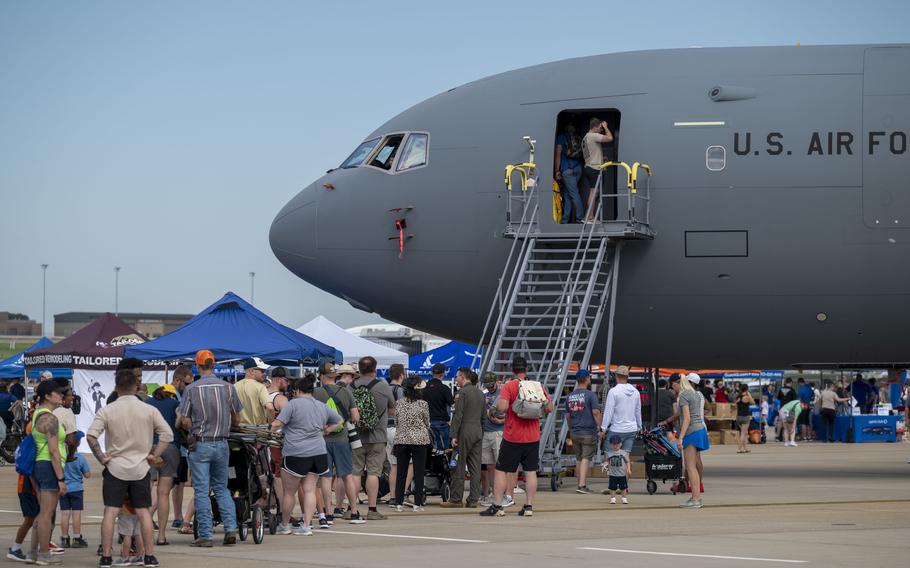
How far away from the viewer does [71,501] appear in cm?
1350

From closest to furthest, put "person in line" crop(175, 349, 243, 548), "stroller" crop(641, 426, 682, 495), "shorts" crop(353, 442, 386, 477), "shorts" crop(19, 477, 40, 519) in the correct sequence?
"shorts" crop(19, 477, 40, 519), "person in line" crop(175, 349, 243, 548), "shorts" crop(353, 442, 386, 477), "stroller" crop(641, 426, 682, 495)

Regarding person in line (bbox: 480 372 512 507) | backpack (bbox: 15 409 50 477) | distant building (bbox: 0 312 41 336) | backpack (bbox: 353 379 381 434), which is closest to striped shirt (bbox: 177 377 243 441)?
backpack (bbox: 15 409 50 477)

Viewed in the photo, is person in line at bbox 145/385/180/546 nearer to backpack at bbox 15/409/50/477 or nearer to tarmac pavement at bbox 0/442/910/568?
tarmac pavement at bbox 0/442/910/568

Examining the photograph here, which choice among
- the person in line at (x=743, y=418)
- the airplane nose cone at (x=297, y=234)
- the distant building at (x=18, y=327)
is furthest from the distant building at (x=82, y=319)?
the airplane nose cone at (x=297, y=234)

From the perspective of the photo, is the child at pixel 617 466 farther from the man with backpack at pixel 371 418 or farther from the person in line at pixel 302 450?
the person in line at pixel 302 450

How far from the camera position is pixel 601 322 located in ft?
68.1

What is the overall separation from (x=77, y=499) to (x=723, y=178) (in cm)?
1107

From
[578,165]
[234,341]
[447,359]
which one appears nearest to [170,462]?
[578,165]

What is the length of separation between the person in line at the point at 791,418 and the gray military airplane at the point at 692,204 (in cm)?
1704

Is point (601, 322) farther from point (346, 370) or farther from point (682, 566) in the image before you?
point (682, 566)

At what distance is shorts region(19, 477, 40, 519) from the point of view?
12.2 metres

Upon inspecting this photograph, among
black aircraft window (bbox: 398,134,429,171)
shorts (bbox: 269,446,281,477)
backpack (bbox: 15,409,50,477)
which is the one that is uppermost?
black aircraft window (bbox: 398,134,429,171)

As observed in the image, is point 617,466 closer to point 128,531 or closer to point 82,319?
point 128,531

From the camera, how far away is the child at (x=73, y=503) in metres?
13.4
